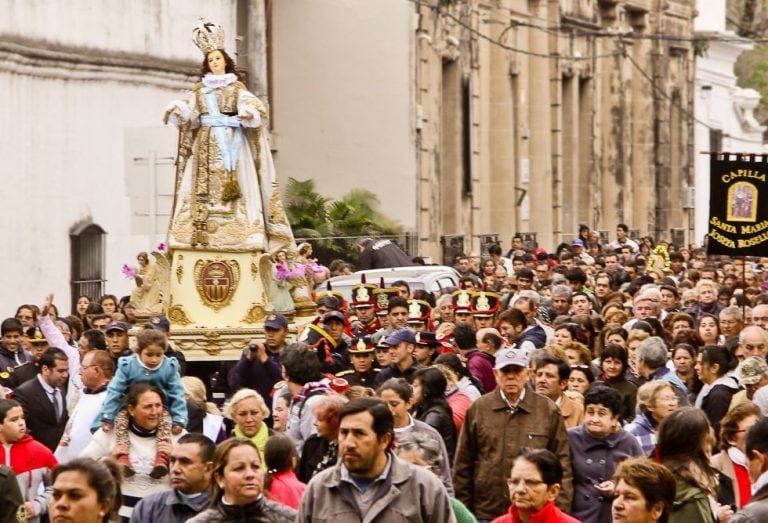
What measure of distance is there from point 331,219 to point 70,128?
9762 millimetres

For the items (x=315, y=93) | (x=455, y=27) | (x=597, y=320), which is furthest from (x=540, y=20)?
(x=597, y=320)

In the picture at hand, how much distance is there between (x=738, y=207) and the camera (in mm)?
24953

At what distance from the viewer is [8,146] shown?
1109 inches

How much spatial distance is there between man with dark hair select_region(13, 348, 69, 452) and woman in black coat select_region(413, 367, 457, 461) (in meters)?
2.87

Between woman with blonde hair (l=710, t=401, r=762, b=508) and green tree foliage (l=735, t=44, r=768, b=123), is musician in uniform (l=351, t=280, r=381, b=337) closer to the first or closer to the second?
woman with blonde hair (l=710, t=401, r=762, b=508)

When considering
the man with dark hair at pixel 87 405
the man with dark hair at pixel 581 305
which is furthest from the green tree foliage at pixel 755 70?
the man with dark hair at pixel 87 405

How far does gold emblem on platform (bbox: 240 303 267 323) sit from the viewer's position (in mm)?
21531

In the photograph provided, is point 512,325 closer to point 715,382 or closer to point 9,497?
point 715,382

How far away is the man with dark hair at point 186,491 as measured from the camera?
35.6 ft

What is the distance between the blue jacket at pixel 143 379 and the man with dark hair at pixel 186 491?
6.63 feet

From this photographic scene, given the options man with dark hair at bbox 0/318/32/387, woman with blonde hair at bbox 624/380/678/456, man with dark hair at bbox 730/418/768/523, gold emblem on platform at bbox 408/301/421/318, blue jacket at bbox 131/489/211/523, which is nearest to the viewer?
man with dark hair at bbox 730/418/768/523

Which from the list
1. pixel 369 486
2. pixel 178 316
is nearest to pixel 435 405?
pixel 369 486

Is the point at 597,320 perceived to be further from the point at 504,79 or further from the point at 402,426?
the point at 504,79

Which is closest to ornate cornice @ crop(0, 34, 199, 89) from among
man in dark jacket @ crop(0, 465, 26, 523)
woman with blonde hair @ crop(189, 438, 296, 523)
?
man in dark jacket @ crop(0, 465, 26, 523)
